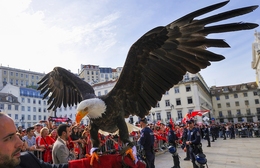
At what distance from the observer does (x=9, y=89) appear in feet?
196

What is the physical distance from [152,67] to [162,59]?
0.23 meters

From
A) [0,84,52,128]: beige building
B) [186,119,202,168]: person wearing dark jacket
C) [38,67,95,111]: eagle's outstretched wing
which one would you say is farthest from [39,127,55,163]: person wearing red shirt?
[0,84,52,128]: beige building

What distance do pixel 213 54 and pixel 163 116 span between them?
159 ft

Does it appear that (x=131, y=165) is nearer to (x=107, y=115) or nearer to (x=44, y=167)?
(x=44, y=167)

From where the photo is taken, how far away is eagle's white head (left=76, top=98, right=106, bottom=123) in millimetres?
3045

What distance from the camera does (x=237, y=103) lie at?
7475 centimetres

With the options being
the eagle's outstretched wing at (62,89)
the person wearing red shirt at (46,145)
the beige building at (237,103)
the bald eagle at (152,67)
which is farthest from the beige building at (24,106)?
the beige building at (237,103)

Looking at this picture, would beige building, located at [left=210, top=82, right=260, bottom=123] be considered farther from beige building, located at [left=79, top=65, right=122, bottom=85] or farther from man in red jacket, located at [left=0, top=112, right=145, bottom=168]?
man in red jacket, located at [left=0, top=112, right=145, bottom=168]

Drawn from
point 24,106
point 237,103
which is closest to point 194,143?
point 24,106

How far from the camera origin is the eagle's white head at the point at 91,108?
3.04 metres

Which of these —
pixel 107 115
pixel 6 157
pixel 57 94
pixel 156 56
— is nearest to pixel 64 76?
pixel 57 94

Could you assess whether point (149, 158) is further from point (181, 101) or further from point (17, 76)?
point (17, 76)

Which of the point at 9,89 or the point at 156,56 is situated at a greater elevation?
the point at 9,89

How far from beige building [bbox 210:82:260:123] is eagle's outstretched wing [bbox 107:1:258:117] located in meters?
79.8
